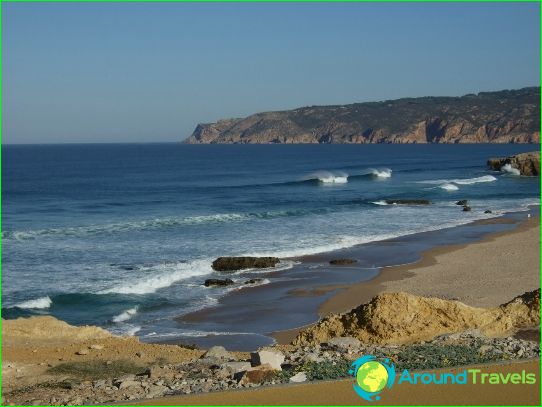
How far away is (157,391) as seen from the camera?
11164 millimetres

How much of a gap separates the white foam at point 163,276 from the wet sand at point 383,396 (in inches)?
617

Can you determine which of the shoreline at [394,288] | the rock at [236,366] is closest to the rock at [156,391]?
the rock at [236,366]

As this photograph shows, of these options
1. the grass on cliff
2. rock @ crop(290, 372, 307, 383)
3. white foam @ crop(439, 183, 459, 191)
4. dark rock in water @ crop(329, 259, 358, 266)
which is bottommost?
dark rock in water @ crop(329, 259, 358, 266)

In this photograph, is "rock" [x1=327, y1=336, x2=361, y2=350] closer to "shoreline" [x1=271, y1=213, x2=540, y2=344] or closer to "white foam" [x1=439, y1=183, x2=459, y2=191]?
"shoreline" [x1=271, y1=213, x2=540, y2=344]

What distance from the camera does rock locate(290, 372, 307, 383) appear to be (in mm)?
10730

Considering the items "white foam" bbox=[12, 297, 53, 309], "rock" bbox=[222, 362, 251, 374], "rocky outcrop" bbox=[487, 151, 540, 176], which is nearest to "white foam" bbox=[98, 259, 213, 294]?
"white foam" bbox=[12, 297, 53, 309]

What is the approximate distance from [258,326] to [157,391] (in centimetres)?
966

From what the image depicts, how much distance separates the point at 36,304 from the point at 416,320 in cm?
1348

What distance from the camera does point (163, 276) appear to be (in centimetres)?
2738

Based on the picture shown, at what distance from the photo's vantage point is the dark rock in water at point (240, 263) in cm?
2916

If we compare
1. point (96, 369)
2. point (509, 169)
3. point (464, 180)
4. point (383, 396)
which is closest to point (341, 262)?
point (96, 369)
